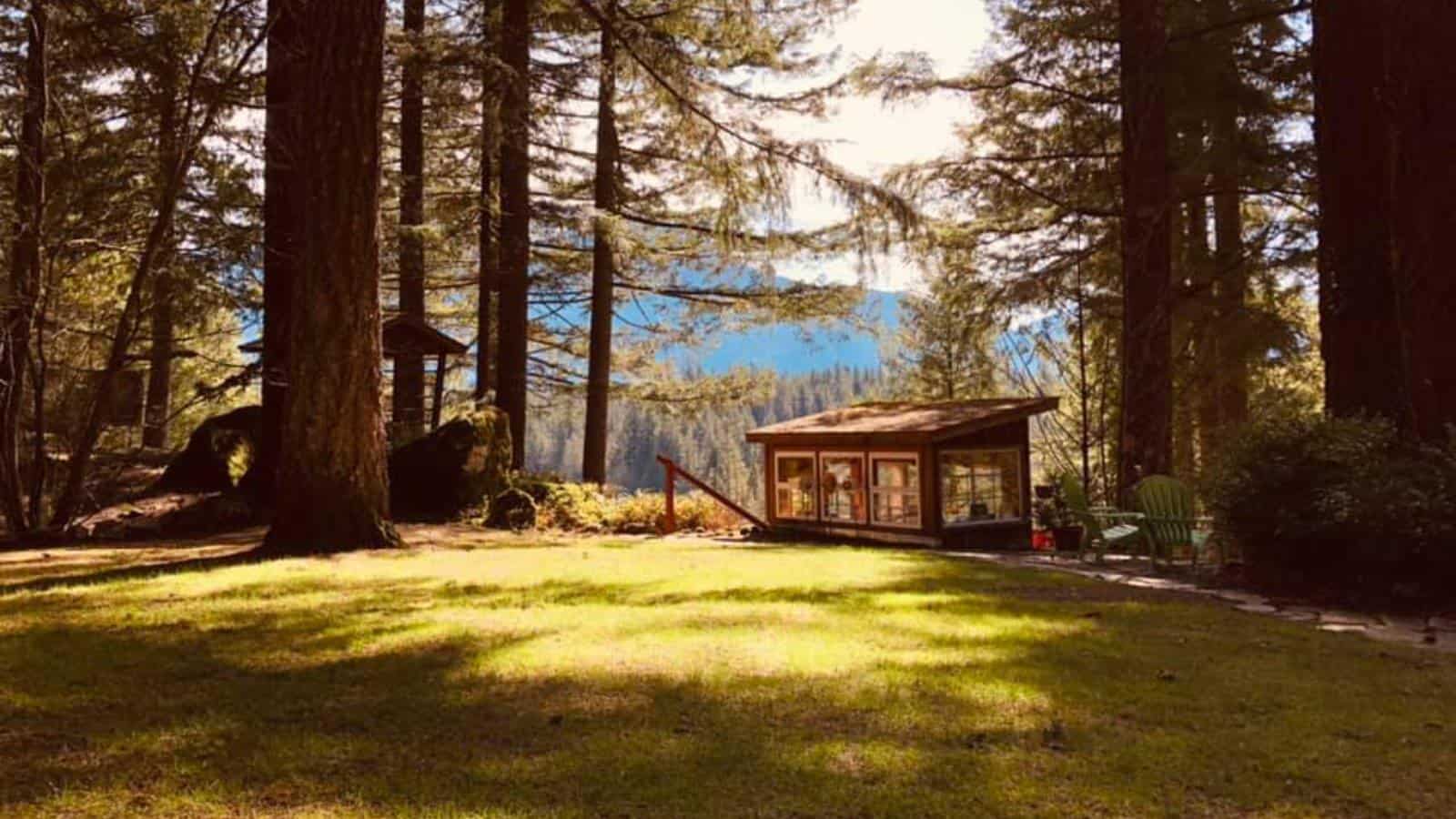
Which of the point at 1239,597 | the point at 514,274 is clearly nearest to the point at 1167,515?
the point at 1239,597

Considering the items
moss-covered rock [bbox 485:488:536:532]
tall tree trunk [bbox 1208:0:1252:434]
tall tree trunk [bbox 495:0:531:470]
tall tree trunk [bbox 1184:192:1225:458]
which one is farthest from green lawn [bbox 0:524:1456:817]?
tall tree trunk [bbox 495:0:531:470]

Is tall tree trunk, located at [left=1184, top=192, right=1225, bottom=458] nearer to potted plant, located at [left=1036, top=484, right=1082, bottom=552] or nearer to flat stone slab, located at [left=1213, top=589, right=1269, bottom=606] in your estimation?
potted plant, located at [left=1036, top=484, right=1082, bottom=552]

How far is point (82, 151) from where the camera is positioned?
8883 millimetres

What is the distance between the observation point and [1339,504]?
20.0 feet

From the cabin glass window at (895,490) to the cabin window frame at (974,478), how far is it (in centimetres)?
30

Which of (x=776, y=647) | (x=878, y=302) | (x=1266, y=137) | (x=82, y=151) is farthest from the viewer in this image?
(x=878, y=302)

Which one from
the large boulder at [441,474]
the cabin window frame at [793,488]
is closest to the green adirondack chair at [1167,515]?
the cabin window frame at [793,488]

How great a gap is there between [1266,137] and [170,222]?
12.9 m

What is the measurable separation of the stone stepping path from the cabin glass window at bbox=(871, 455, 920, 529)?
450 cm

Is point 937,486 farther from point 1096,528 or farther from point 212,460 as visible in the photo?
point 212,460

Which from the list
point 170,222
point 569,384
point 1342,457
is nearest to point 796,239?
point 569,384

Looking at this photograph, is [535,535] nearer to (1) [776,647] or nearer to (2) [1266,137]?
(1) [776,647]

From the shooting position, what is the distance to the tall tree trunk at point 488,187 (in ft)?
39.2

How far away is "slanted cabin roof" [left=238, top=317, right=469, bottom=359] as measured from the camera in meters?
13.6
